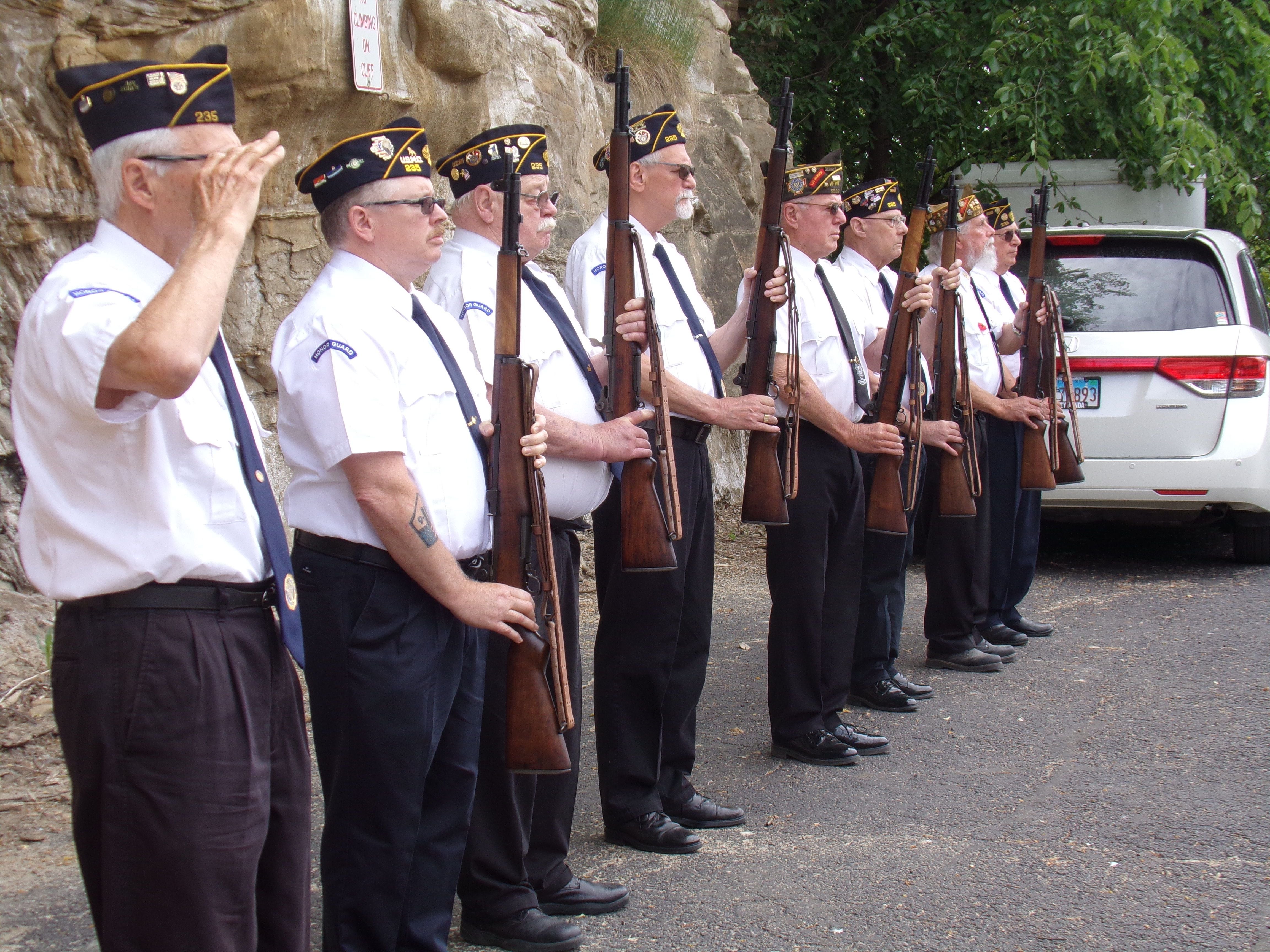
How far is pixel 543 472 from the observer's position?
126 inches

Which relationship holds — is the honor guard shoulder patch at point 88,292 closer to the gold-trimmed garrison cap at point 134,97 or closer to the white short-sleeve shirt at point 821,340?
the gold-trimmed garrison cap at point 134,97

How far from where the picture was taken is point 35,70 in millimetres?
5012

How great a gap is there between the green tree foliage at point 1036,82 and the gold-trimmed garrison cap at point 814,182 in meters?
4.81

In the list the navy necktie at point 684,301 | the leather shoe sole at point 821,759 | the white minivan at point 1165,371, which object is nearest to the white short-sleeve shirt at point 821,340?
the navy necktie at point 684,301

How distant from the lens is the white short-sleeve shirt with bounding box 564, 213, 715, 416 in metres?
3.97

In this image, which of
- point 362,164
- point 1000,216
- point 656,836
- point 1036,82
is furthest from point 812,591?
point 1036,82

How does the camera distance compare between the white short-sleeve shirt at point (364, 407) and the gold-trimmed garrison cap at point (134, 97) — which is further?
the white short-sleeve shirt at point (364, 407)

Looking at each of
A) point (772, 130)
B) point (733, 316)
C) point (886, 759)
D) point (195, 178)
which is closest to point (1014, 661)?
point (886, 759)

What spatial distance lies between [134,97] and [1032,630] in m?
5.52

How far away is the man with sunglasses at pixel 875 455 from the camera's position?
17.8ft

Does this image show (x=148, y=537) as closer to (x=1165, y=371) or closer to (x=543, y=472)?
(x=543, y=472)

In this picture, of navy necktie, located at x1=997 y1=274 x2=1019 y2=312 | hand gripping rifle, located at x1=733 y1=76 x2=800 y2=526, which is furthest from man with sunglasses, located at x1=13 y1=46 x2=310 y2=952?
navy necktie, located at x1=997 y1=274 x2=1019 y2=312

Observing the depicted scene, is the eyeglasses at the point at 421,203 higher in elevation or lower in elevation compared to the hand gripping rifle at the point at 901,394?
higher

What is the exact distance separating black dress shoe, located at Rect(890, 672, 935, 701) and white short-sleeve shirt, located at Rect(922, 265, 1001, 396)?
1.62 metres
